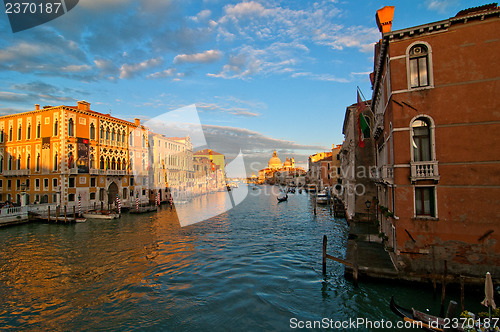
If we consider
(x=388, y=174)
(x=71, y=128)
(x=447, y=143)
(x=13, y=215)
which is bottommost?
(x=13, y=215)

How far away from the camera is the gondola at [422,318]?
6.98 m

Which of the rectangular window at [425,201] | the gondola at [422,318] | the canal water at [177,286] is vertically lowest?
the canal water at [177,286]

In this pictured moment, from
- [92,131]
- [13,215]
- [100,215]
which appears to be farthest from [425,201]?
[92,131]

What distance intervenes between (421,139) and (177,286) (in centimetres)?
1067

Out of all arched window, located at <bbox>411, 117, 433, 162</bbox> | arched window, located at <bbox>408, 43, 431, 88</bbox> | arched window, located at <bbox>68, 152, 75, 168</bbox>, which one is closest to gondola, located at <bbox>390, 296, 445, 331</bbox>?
arched window, located at <bbox>411, 117, 433, 162</bbox>

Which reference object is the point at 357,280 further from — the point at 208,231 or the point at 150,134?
the point at 150,134

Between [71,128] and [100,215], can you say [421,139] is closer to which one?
[100,215]

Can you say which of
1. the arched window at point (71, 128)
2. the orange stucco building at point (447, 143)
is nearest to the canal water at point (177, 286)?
the orange stucco building at point (447, 143)

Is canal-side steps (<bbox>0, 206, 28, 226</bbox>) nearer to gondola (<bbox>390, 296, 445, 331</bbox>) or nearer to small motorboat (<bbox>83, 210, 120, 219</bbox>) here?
small motorboat (<bbox>83, 210, 120, 219</bbox>)

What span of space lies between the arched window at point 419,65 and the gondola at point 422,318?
7092 mm

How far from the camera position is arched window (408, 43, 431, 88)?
9.38m

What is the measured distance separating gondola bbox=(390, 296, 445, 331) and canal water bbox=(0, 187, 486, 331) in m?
0.59

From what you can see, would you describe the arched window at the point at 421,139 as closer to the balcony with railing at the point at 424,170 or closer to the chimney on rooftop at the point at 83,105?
the balcony with railing at the point at 424,170

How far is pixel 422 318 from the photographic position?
730cm
